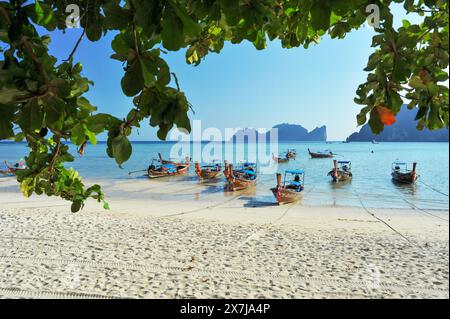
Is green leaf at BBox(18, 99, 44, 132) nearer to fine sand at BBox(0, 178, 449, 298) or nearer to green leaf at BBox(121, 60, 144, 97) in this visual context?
green leaf at BBox(121, 60, 144, 97)

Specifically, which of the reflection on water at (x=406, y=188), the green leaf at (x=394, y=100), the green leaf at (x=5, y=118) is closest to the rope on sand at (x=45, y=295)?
the green leaf at (x=5, y=118)

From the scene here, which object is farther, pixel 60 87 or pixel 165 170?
pixel 165 170

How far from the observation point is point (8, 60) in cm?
78

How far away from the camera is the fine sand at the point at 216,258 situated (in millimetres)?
4930

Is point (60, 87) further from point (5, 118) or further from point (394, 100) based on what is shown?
point (394, 100)

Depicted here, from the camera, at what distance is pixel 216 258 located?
6465 millimetres

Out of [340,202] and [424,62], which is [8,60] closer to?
[424,62]

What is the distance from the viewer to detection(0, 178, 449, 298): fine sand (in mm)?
4930

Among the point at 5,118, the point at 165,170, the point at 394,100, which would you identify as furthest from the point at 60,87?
the point at 165,170

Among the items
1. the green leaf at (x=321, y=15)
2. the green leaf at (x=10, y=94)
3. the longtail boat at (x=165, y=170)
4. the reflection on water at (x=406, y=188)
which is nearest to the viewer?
the green leaf at (x=10, y=94)

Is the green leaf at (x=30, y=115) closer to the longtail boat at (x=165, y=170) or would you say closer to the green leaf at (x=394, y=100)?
the green leaf at (x=394, y=100)

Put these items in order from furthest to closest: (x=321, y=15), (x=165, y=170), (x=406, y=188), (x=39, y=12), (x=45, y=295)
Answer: (x=165, y=170) < (x=406, y=188) < (x=45, y=295) < (x=39, y=12) < (x=321, y=15)
